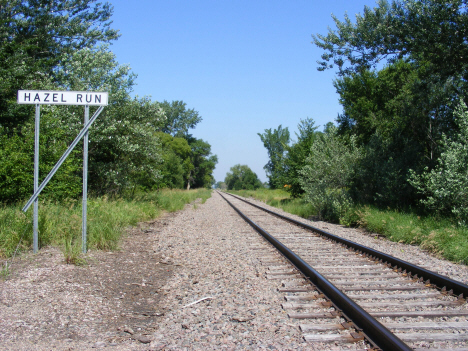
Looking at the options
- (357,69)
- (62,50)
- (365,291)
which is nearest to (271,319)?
(365,291)

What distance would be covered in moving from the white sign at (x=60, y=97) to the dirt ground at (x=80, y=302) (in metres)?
2.88

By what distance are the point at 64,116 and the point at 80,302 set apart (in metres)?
12.0

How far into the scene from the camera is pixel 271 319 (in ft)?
13.7

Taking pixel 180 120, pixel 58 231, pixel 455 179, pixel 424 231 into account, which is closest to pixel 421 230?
pixel 424 231

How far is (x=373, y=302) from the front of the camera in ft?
15.1

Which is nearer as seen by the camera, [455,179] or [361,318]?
[361,318]

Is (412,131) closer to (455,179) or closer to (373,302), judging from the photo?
(455,179)

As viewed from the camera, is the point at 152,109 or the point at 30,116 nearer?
the point at 30,116

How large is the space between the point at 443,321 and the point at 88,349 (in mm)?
3734

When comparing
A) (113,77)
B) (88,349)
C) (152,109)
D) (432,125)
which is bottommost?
(88,349)

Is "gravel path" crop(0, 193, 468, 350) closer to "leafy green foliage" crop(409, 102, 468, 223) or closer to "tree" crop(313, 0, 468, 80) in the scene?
"leafy green foliage" crop(409, 102, 468, 223)

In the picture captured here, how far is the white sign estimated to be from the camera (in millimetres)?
6832

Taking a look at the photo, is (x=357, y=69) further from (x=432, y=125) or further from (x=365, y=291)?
(x=365, y=291)

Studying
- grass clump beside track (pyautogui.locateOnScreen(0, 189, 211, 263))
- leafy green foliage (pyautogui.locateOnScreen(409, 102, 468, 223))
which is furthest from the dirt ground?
leafy green foliage (pyautogui.locateOnScreen(409, 102, 468, 223))
